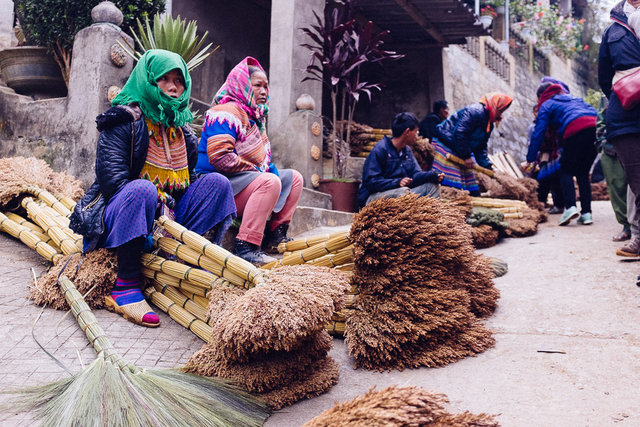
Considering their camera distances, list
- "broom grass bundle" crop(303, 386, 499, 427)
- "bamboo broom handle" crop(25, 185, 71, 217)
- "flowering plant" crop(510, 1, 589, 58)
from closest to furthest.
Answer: "broom grass bundle" crop(303, 386, 499, 427) < "bamboo broom handle" crop(25, 185, 71, 217) < "flowering plant" crop(510, 1, 589, 58)

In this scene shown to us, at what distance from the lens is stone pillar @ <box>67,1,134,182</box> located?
4.67 meters

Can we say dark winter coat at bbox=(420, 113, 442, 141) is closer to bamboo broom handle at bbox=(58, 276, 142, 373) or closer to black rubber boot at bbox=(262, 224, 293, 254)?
black rubber boot at bbox=(262, 224, 293, 254)

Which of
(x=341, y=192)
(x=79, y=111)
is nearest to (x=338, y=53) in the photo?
(x=341, y=192)

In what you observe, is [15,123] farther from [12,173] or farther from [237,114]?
[237,114]

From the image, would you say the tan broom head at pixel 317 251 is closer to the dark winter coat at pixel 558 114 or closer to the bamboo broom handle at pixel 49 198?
the bamboo broom handle at pixel 49 198

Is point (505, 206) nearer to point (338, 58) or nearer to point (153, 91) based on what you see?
point (338, 58)

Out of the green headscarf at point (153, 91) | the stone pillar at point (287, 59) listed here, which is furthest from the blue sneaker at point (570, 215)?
the green headscarf at point (153, 91)

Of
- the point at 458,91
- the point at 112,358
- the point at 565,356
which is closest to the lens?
the point at 112,358

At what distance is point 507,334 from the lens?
2.68m

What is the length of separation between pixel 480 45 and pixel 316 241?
10756 millimetres

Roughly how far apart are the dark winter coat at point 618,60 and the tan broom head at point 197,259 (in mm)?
2661

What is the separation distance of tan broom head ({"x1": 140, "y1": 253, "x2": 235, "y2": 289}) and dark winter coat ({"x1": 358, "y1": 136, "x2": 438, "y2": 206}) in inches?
98.4

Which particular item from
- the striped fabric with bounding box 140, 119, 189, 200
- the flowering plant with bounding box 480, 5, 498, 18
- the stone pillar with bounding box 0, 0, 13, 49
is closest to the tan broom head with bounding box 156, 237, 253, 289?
the striped fabric with bounding box 140, 119, 189, 200

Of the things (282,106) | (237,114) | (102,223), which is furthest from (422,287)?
(282,106)
